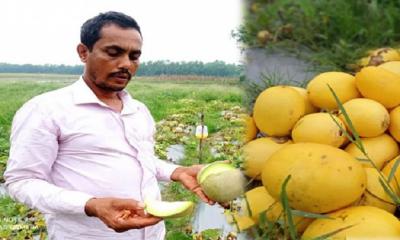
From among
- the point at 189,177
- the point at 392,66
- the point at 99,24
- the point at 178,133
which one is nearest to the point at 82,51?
the point at 99,24

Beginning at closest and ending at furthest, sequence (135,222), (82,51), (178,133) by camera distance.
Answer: (135,222), (82,51), (178,133)

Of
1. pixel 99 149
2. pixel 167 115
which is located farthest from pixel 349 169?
pixel 167 115

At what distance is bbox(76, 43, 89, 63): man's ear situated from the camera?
1.13m

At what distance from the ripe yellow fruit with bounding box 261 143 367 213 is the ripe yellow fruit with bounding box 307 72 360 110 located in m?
0.14

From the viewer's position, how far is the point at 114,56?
1.08 m

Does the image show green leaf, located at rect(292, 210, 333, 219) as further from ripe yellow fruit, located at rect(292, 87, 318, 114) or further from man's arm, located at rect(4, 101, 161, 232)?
man's arm, located at rect(4, 101, 161, 232)

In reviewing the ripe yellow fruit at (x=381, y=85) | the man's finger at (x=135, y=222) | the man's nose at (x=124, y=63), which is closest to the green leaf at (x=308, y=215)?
the ripe yellow fruit at (x=381, y=85)

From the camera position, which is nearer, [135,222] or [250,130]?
[250,130]

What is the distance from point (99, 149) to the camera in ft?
3.53

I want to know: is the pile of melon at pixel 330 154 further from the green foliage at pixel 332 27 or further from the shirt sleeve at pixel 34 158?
the shirt sleeve at pixel 34 158

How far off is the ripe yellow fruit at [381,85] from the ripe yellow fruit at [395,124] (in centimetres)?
2

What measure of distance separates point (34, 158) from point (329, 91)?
0.57 m

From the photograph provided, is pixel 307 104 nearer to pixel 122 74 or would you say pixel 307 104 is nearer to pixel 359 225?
pixel 359 225

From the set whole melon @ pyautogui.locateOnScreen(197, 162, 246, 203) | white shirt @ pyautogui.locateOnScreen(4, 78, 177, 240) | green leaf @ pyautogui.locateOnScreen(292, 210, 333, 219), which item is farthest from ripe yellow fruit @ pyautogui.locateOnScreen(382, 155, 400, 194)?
white shirt @ pyautogui.locateOnScreen(4, 78, 177, 240)
